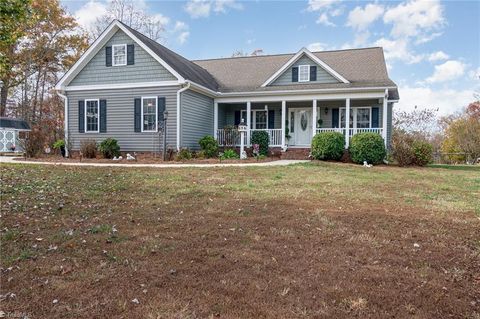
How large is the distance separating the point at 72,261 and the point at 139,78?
13436 mm

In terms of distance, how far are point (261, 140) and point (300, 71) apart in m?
3.78

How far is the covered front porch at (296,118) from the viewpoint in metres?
17.2

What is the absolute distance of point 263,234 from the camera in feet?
14.7

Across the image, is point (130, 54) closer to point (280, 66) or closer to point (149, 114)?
point (149, 114)

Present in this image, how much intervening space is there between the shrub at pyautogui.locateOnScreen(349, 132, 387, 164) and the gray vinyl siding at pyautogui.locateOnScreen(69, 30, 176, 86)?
7.97 meters

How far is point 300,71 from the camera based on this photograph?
685 inches

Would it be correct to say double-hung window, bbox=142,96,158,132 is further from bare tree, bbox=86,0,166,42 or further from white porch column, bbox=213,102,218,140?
bare tree, bbox=86,0,166,42

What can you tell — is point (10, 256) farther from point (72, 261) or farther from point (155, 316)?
point (155, 316)

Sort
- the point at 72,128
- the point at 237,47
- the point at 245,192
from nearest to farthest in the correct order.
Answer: the point at 245,192, the point at 72,128, the point at 237,47

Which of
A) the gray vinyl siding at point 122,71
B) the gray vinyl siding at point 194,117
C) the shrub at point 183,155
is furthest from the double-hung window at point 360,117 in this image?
the gray vinyl siding at point 122,71

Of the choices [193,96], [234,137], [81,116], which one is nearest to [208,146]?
[234,137]

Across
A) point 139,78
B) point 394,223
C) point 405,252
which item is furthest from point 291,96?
point 405,252

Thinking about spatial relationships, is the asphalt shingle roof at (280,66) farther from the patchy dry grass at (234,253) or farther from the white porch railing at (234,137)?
the patchy dry grass at (234,253)

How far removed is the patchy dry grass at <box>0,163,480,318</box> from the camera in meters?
2.82
